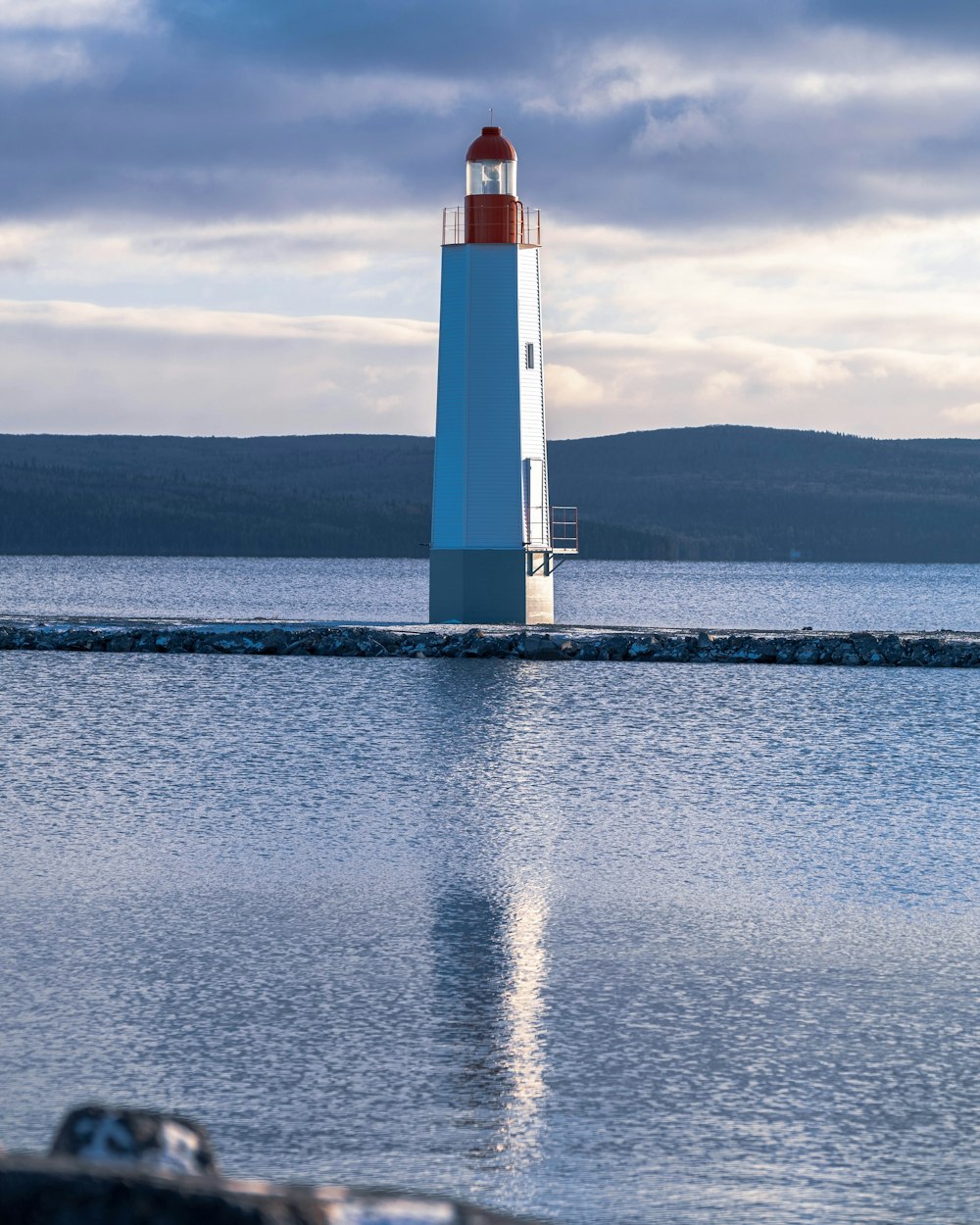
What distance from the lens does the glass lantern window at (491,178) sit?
32031mm

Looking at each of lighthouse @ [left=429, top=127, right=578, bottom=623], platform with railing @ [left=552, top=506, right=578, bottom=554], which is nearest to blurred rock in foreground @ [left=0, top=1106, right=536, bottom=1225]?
platform with railing @ [left=552, top=506, right=578, bottom=554]

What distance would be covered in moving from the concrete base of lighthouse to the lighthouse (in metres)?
0.41

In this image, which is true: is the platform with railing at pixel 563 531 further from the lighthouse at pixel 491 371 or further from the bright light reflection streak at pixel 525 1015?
the bright light reflection streak at pixel 525 1015

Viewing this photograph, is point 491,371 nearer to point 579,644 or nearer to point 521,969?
point 579,644

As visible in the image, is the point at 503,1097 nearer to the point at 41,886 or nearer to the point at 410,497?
the point at 41,886

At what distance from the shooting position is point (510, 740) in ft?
74.5

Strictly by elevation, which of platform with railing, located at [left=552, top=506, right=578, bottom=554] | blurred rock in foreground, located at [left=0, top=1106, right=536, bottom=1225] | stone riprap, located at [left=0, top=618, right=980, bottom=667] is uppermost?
platform with railing, located at [left=552, top=506, right=578, bottom=554]

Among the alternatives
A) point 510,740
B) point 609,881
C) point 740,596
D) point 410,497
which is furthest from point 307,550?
point 609,881

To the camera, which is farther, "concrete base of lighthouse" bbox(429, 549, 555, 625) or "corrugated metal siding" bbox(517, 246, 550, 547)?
"concrete base of lighthouse" bbox(429, 549, 555, 625)

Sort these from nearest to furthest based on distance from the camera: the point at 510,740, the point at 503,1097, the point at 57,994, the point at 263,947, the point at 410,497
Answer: the point at 503,1097 < the point at 57,994 < the point at 263,947 < the point at 510,740 < the point at 410,497

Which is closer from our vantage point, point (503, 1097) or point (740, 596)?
point (503, 1097)

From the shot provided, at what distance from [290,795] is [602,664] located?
66.5 ft

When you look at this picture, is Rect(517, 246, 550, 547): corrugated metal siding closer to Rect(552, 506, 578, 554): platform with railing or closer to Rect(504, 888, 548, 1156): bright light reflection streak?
Rect(552, 506, 578, 554): platform with railing

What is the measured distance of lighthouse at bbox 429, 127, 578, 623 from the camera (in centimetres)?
3200
